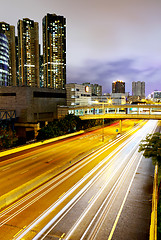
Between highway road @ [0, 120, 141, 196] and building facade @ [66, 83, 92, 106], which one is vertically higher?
building facade @ [66, 83, 92, 106]

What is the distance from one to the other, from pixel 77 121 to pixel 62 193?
147 ft

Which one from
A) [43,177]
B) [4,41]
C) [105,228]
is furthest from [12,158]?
[4,41]

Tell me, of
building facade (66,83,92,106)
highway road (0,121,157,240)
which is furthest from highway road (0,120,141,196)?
building facade (66,83,92,106)

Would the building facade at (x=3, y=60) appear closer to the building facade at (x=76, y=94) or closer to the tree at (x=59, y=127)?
the building facade at (x=76, y=94)

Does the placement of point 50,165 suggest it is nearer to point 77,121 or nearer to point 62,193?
point 62,193

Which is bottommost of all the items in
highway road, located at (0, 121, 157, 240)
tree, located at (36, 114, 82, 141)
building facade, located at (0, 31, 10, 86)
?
highway road, located at (0, 121, 157, 240)

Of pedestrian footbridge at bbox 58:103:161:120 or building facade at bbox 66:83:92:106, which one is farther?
building facade at bbox 66:83:92:106

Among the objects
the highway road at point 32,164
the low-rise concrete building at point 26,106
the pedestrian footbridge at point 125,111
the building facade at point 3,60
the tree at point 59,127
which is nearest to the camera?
the highway road at point 32,164

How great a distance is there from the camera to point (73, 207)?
50.7ft

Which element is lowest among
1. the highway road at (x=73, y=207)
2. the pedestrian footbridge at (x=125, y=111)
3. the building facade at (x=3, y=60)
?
the highway road at (x=73, y=207)

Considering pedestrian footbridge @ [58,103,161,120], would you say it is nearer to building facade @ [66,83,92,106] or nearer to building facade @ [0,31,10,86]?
building facade @ [66,83,92,106]

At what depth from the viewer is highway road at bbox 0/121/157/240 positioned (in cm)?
1240

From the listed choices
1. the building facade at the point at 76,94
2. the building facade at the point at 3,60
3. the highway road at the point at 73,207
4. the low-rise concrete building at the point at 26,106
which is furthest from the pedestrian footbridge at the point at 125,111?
the building facade at the point at 3,60

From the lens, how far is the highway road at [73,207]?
12.4 metres
